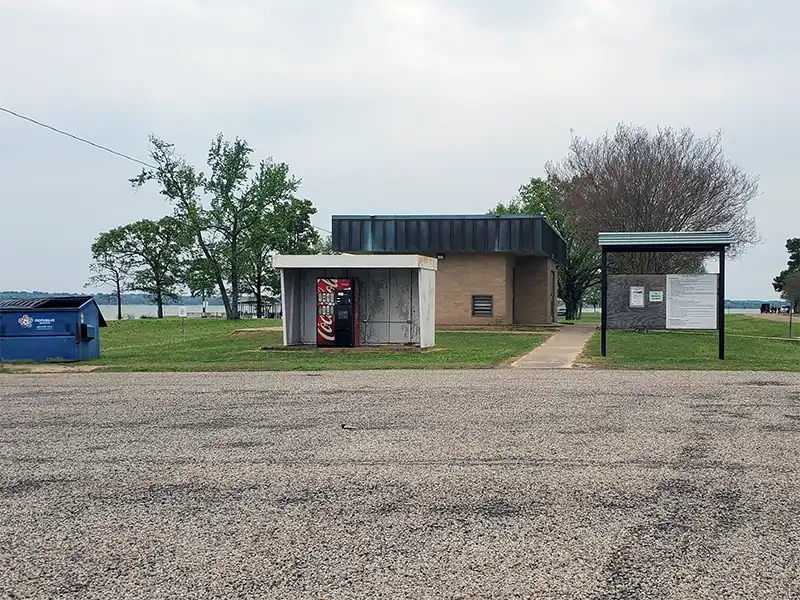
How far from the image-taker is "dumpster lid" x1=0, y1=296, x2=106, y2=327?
2025cm

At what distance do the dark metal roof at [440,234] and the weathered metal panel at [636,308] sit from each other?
1304 cm

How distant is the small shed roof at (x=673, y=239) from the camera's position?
18.9m

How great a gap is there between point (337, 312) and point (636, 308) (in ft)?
24.9

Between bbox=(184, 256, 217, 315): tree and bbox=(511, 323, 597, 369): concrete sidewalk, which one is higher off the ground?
bbox=(184, 256, 217, 315): tree

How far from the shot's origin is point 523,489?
673 centimetres

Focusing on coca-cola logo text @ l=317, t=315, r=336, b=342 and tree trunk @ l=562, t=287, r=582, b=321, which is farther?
tree trunk @ l=562, t=287, r=582, b=321

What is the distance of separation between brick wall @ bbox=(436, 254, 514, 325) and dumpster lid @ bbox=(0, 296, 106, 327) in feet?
55.4

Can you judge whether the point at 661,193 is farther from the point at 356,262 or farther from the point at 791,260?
the point at 791,260

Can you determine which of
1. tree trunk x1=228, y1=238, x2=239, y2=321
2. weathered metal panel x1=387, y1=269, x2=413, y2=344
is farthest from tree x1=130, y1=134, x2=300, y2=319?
weathered metal panel x1=387, y1=269, x2=413, y2=344

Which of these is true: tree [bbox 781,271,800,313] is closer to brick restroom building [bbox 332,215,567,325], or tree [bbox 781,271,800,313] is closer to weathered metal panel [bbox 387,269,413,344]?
brick restroom building [bbox 332,215,567,325]

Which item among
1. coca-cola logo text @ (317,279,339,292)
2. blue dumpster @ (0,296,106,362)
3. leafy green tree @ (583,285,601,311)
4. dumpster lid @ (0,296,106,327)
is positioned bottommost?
blue dumpster @ (0,296,106,362)

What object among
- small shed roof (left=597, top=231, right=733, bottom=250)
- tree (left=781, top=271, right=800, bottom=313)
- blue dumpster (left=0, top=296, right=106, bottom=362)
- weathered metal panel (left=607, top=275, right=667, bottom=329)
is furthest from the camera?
tree (left=781, top=271, right=800, bottom=313)

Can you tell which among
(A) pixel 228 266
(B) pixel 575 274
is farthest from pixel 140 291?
(B) pixel 575 274

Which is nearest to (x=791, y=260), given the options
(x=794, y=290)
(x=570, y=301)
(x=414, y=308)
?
(x=794, y=290)
